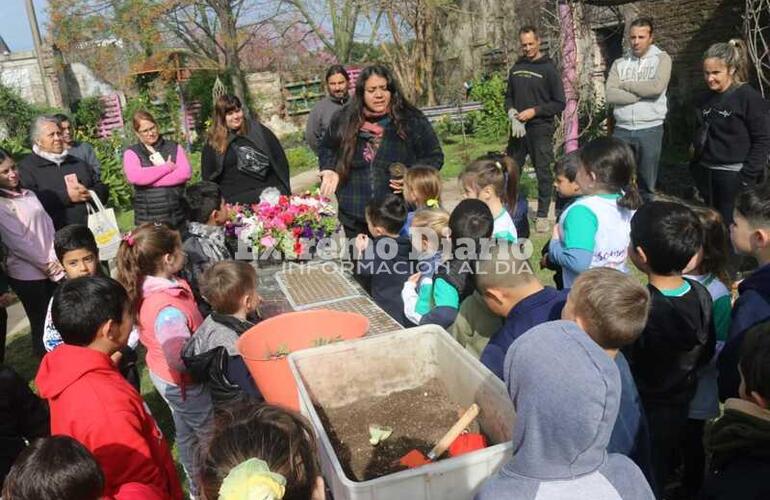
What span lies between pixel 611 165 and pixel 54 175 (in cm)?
406

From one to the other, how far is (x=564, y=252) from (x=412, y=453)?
1.73 meters

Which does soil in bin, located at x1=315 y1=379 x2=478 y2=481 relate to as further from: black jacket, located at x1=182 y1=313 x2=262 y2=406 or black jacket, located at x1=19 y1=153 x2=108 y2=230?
black jacket, located at x1=19 y1=153 x2=108 y2=230

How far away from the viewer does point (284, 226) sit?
347 centimetres

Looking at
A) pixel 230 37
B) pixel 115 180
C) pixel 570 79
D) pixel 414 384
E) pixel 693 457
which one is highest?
pixel 230 37

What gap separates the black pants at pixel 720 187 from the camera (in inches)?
184

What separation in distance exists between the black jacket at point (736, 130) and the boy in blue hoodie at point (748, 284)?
2.36 m

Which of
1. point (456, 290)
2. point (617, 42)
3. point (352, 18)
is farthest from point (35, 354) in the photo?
point (352, 18)

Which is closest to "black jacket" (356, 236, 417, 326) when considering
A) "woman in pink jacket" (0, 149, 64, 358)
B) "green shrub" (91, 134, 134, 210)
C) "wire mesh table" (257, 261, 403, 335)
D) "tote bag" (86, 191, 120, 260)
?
"wire mesh table" (257, 261, 403, 335)

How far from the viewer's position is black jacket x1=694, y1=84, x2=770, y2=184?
4359 millimetres

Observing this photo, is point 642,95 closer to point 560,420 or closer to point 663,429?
point 663,429

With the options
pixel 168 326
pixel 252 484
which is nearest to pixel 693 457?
pixel 252 484

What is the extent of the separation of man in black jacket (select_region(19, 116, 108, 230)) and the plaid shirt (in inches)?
84.0

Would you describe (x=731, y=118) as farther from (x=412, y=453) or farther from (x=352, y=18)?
(x=352, y=18)

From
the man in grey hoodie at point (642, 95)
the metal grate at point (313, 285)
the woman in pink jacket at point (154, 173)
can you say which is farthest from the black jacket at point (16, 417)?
the man in grey hoodie at point (642, 95)
